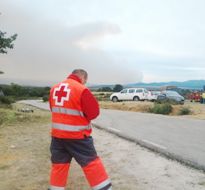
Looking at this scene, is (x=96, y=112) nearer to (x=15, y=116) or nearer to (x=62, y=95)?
(x=62, y=95)

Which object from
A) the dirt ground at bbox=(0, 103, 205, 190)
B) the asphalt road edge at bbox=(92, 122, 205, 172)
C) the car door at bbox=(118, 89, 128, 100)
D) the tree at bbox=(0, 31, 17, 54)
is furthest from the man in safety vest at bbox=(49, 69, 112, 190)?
the car door at bbox=(118, 89, 128, 100)

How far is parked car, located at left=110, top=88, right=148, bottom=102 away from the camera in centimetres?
4656

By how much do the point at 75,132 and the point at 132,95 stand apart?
1619 inches

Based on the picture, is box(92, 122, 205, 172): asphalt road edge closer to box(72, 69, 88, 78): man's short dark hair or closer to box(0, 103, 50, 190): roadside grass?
box(0, 103, 50, 190): roadside grass

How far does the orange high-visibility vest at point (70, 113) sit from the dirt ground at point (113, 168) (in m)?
1.32

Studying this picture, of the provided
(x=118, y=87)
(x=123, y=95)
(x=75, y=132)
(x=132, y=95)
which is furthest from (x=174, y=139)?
(x=118, y=87)

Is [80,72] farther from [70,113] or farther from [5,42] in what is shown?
[5,42]

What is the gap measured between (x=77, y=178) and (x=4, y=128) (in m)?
8.75

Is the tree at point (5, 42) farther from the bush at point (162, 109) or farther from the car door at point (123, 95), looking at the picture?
the car door at point (123, 95)

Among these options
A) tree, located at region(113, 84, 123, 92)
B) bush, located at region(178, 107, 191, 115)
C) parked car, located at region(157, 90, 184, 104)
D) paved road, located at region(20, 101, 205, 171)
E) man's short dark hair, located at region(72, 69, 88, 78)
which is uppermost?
man's short dark hair, located at region(72, 69, 88, 78)

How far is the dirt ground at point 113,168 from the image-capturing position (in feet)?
24.4

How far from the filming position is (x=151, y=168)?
8.67 meters

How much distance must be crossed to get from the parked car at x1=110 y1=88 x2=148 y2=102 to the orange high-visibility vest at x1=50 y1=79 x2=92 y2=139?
4008 cm

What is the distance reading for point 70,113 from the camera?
247 inches
